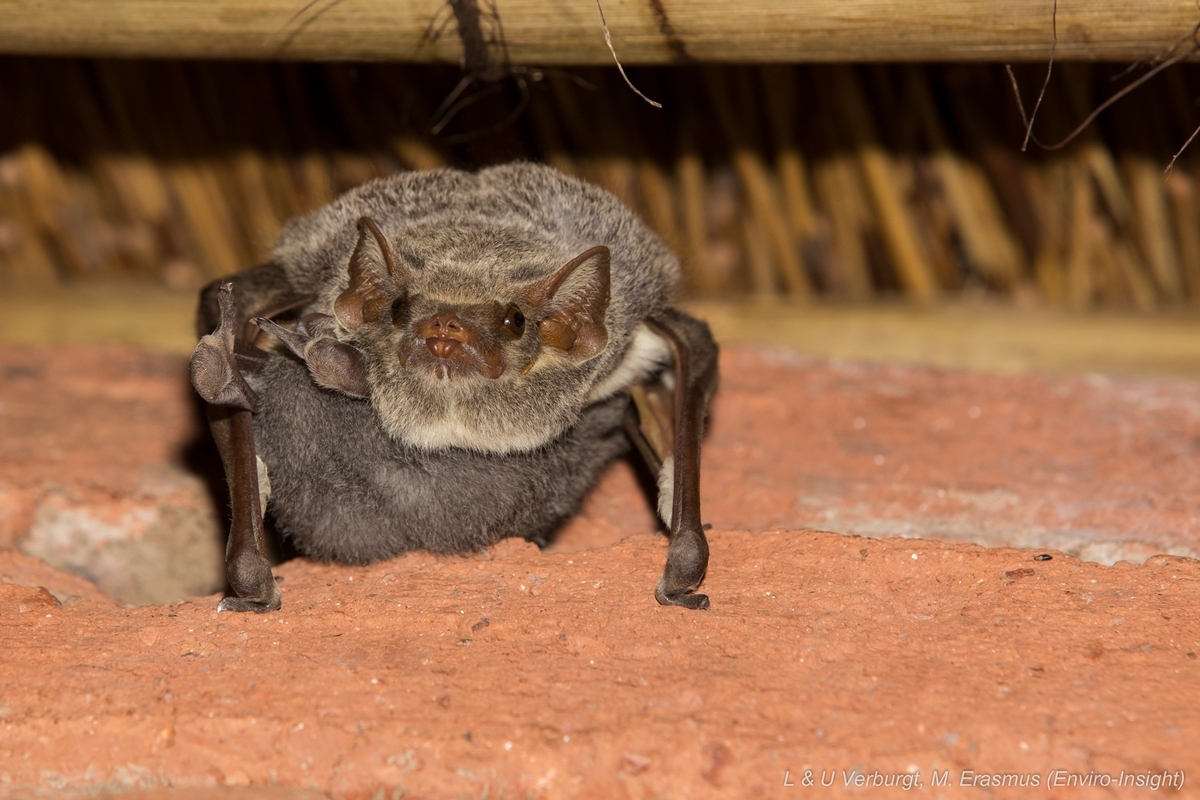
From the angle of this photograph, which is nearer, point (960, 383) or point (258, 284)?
point (258, 284)

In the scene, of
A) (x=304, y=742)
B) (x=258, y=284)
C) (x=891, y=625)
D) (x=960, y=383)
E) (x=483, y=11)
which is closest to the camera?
(x=304, y=742)

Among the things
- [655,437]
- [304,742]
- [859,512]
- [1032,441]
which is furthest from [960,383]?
[304,742]

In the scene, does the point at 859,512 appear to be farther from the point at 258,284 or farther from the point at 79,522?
the point at 79,522

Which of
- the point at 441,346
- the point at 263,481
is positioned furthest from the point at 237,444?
the point at 441,346

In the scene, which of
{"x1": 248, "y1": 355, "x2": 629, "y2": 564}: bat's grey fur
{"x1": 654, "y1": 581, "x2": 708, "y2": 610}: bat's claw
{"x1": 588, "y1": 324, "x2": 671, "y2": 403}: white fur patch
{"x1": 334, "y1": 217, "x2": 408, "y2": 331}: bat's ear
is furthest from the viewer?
{"x1": 588, "y1": 324, "x2": 671, "y2": 403}: white fur patch

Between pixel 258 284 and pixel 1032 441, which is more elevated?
pixel 258 284

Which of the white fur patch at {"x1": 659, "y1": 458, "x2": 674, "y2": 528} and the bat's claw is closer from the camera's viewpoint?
the bat's claw

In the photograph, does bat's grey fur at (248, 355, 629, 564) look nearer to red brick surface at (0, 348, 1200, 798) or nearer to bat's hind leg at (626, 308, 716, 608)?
red brick surface at (0, 348, 1200, 798)

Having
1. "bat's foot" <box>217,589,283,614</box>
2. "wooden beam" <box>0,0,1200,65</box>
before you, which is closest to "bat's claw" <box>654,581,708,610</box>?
"bat's foot" <box>217,589,283,614</box>
